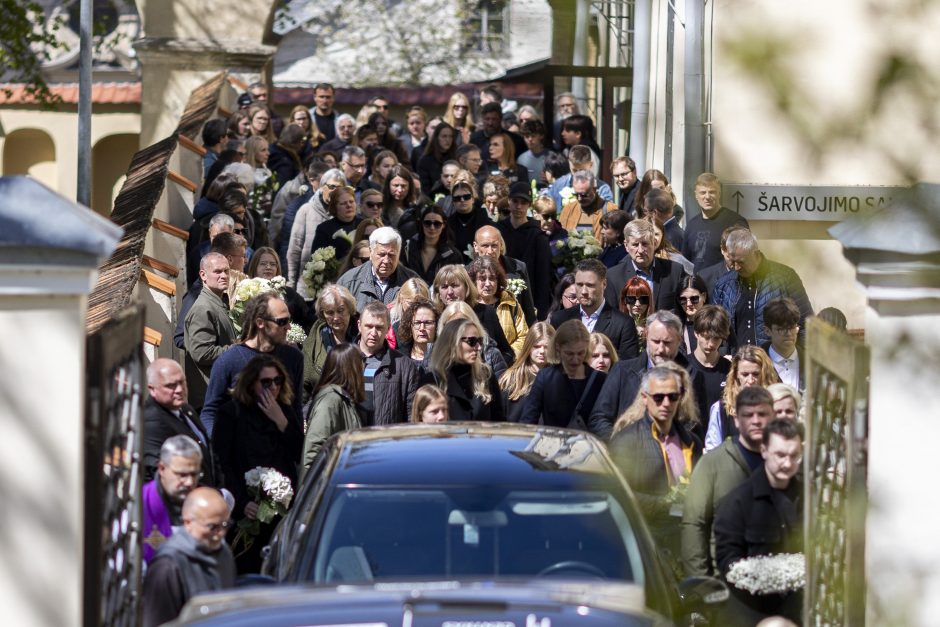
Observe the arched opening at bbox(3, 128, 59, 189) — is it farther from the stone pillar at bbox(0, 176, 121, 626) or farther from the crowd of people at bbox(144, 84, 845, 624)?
the stone pillar at bbox(0, 176, 121, 626)

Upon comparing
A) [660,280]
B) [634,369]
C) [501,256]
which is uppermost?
[501,256]

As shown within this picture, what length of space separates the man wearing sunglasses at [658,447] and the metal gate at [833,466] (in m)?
1.88

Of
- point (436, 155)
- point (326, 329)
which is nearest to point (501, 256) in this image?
point (326, 329)

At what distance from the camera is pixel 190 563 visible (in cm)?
641

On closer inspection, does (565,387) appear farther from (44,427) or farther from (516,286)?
(44,427)

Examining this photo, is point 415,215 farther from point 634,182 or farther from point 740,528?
point 740,528

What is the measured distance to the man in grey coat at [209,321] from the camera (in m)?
11.6

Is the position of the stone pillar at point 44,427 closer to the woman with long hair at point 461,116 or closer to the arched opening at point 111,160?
the woman with long hair at point 461,116

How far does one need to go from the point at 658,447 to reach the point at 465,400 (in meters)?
1.79

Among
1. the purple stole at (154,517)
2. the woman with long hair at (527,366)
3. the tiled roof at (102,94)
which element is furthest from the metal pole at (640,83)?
the tiled roof at (102,94)

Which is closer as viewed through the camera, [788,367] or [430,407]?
[430,407]

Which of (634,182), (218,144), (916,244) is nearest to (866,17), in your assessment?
(916,244)

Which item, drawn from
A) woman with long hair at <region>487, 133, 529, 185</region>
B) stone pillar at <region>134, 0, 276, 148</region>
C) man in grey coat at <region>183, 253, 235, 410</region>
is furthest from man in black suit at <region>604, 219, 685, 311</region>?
stone pillar at <region>134, 0, 276, 148</region>

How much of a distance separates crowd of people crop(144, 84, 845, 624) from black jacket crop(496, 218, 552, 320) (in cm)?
2
